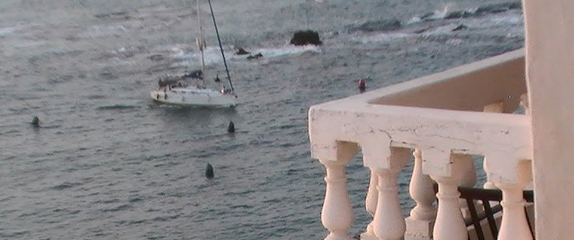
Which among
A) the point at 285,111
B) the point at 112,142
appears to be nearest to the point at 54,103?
the point at 112,142

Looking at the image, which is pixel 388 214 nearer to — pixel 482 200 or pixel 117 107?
pixel 482 200

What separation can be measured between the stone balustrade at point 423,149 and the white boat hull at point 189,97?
5190 centimetres

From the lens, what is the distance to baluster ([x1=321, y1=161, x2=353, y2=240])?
149 inches

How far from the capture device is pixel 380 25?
3024 inches

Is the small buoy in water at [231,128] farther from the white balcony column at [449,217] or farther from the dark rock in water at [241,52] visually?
the white balcony column at [449,217]

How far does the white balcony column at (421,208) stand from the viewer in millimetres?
4164

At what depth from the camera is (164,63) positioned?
68.1 m

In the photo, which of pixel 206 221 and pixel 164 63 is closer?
pixel 206 221

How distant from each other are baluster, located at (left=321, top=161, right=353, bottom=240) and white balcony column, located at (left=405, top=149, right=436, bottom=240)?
1.22ft

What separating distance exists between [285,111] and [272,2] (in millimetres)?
44940

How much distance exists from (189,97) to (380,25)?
23132mm

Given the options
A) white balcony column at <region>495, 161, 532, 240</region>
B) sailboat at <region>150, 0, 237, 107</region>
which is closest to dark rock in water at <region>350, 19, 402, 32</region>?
Result: sailboat at <region>150, 0, 237, 107</region>

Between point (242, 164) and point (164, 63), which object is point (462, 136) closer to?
point (242, 164)

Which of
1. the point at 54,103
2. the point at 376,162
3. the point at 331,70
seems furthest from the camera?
the point at 331,70
